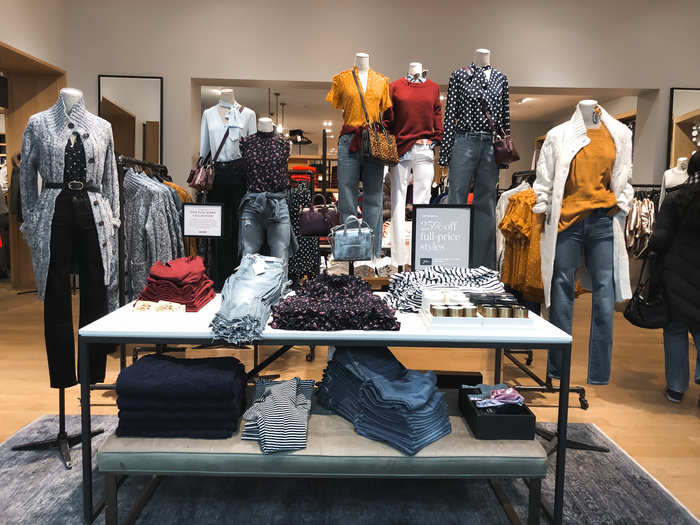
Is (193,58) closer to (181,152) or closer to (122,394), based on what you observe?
(181,152)

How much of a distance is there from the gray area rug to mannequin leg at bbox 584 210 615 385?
617 mm

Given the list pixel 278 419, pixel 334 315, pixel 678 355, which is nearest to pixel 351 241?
pixel 334 315

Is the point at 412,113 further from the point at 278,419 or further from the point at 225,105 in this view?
the point at 278,419

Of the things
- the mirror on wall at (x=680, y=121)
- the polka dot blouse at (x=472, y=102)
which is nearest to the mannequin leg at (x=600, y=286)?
the polka dot blouse at (x=472, y=102)

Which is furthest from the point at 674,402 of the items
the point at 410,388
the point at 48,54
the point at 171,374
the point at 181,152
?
the point at 48,54

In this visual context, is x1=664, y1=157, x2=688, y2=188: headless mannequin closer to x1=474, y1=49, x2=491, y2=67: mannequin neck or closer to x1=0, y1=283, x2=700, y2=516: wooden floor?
x1=0, y1=283, x2=700, y2=516: wooden floor

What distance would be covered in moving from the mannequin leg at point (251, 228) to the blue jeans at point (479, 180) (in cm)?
127

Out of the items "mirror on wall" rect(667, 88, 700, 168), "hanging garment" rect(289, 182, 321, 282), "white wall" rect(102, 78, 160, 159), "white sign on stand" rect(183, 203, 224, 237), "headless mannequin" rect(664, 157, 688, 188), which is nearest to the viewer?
"white sign on stand" rect(183, 203, 224, 237)

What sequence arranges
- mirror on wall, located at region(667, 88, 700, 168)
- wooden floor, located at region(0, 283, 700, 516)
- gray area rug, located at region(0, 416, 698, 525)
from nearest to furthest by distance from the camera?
1. gray area rug, located at region(0, 416, 698, 525)
2. wooden floor, located at region(0, 283, 700, 516)
3. mirror on wall, located at region(667, 88, 700, 168)

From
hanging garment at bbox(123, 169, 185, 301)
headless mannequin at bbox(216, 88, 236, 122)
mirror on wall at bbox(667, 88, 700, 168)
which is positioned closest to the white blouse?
headless mannequin at bbox(216, 88, 236, 122)

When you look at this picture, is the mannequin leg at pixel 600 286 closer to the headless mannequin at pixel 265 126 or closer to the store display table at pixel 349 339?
the store display table at pixel 349 339

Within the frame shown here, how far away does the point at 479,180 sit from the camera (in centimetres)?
349

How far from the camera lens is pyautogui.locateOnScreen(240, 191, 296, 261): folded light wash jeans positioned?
11.6ft

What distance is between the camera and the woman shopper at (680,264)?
3.12 m
